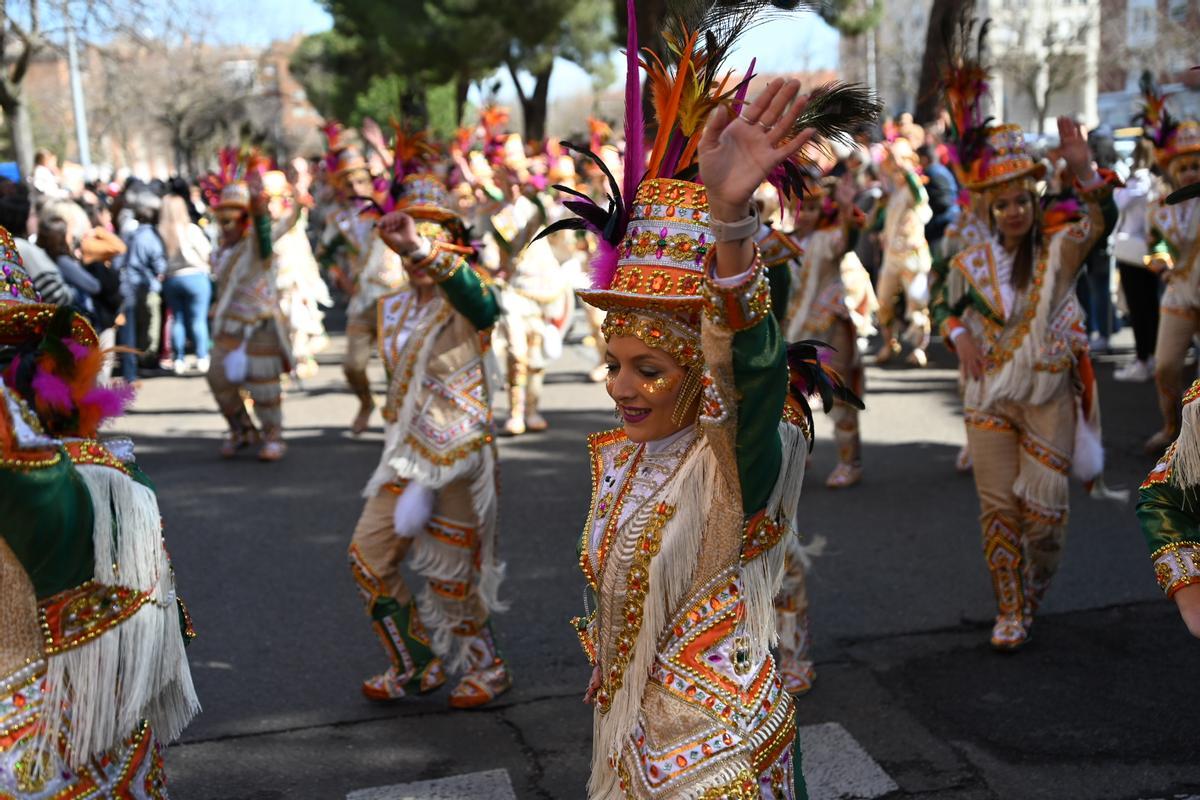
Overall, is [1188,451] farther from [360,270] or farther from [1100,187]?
[360,270]

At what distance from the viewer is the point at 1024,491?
16.4 ft

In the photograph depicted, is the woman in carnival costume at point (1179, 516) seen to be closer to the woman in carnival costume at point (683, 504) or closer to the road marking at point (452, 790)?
the woman in carnival costume at point (683, 504)

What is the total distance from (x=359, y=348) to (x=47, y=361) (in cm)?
735

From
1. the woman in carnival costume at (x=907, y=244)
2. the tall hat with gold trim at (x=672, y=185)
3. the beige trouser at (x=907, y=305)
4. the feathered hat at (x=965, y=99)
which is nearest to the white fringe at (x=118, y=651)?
the tall hat with gold trim at (x=672, y=185)

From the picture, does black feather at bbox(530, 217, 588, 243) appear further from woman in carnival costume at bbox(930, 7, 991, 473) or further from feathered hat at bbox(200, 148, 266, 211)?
feathered hat at bbox(200, 148, 266, 211)

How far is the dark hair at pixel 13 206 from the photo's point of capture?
570 cm

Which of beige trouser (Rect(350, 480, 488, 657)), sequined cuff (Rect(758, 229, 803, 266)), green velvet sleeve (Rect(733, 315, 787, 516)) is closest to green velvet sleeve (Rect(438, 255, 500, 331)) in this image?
beige trouser (Rect(350, 480, 488, 657))

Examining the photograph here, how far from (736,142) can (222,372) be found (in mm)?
7588

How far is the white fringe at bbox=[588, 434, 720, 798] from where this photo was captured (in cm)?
248

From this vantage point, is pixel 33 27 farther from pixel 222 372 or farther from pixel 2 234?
pixel 2 234

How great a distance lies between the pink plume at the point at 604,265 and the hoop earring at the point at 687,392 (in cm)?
27

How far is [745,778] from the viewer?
7.65 feet

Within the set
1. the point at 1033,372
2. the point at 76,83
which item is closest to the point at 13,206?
the point at 1033,372

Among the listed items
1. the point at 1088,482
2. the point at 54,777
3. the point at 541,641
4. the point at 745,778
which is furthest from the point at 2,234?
the point at 1088,482
